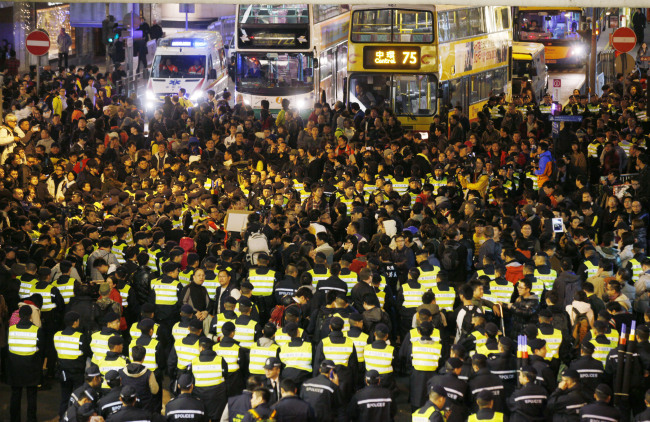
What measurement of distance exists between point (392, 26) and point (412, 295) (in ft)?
42.5

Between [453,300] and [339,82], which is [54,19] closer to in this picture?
[339,82]

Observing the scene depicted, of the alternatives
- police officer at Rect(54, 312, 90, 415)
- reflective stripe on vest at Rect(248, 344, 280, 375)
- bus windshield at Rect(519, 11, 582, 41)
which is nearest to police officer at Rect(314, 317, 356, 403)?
reflective stripe on vest at Rect(248, 344, 280, 375)

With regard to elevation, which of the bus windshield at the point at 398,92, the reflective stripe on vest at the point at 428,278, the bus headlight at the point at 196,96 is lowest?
the reflective stripe on vest at the point at 428,278

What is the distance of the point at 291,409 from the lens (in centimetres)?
1018

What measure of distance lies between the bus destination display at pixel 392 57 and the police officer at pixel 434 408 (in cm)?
1600

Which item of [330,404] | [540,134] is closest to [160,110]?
[540,134]

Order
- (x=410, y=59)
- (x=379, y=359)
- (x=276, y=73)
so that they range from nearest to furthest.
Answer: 1. (x=379, y=359)
2. (x=410, y=59)
3. (x=276, y=73)

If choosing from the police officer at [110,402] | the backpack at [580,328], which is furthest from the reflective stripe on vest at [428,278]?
the police officer at [110,402]

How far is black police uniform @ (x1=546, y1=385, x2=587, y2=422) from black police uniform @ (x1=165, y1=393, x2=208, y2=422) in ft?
11.5

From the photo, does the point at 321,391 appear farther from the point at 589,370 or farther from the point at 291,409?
the point at 589,370

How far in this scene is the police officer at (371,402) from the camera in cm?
1055

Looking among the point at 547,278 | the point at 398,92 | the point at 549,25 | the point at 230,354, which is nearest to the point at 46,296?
the point at 230,354

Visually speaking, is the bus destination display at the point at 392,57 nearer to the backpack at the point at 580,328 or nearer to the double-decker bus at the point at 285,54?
the double-decker bus at the point at 285,54

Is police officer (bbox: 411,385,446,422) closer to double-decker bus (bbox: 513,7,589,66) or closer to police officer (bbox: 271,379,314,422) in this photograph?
police officer (bbox: 271,379,314,422)
